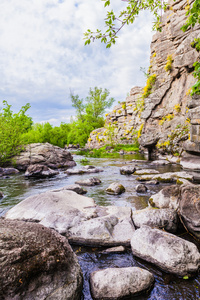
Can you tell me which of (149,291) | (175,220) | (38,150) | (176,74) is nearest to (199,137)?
(175,220)

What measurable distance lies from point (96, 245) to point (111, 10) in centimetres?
470

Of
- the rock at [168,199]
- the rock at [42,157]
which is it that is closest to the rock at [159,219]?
the rock at [168,199]

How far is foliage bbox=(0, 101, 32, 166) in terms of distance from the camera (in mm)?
15777

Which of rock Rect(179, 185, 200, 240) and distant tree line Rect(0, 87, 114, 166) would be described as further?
distant tree line Rect(0, 87, 114, 166)

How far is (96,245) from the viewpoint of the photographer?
4004 millimetres

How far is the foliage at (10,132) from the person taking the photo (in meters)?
15.8

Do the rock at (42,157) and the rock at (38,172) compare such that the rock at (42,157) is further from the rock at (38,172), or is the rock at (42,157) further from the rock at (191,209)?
the rock at (191,209)

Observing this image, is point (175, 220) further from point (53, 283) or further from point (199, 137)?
point (199, 137)

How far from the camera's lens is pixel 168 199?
5480mm

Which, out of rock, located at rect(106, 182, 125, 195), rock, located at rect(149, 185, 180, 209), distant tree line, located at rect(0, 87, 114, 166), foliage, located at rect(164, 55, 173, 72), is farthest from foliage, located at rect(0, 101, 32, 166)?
foliage, located at rect(164, 55, 173, 72)

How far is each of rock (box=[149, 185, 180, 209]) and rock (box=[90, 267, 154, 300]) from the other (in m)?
2.73

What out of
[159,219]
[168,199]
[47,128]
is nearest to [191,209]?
[159,219]

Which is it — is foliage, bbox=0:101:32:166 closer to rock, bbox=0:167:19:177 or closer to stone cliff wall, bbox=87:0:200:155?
rock, bbox=0:167:19:177

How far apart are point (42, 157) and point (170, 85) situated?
66.0 ft
